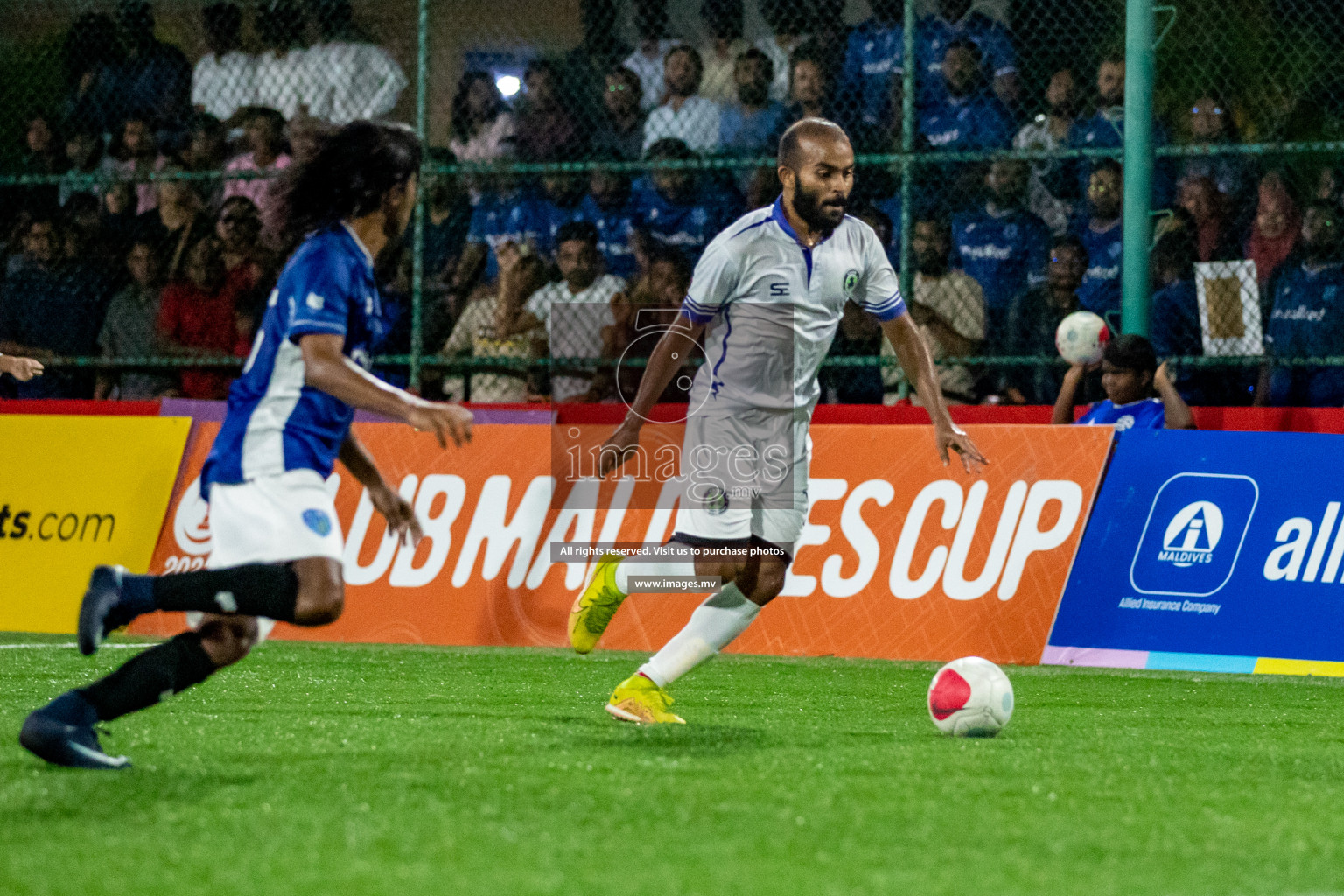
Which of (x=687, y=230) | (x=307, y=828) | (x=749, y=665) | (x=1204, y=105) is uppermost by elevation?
(x=1204, y=105)

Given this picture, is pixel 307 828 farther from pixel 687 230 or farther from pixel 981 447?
pixel 687 230

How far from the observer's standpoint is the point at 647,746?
587cm

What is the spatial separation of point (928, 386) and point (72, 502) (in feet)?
20.1

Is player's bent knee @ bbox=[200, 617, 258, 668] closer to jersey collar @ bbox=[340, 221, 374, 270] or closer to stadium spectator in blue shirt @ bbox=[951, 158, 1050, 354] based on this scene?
jersey collar @ bbox=[340, 221, 374, 270]

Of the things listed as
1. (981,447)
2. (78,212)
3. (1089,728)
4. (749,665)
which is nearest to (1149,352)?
(981,447)

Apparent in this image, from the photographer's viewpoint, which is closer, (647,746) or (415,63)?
(647,746)

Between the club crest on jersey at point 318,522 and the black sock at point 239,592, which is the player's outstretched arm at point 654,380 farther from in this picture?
the black sock at point 239,592

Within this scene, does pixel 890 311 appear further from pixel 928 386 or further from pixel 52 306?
pixel 52 306

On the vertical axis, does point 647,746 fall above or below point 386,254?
below

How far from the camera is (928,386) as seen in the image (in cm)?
674

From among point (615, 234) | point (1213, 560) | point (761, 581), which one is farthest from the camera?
point (615, 234)

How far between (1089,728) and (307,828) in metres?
3.39

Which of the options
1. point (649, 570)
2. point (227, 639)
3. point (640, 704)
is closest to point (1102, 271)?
point (649, 570)

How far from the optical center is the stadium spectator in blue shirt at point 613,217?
11.0 meters
